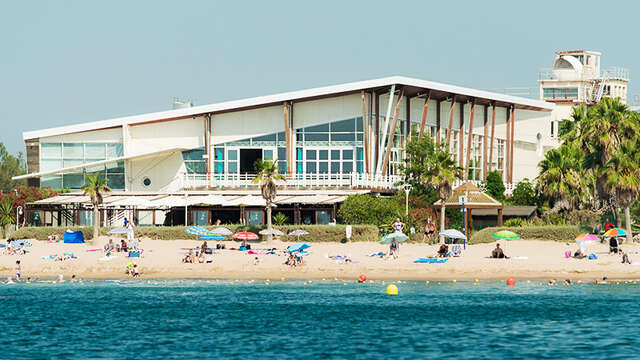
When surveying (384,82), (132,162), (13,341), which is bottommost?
(13,341)

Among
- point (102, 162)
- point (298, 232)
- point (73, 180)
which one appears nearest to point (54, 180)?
point (73, 180)

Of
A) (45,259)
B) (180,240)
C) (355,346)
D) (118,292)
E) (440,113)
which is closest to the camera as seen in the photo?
(355,346)

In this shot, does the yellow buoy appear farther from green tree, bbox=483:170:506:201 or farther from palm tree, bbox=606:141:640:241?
green tree, bbox=483:170:506:201

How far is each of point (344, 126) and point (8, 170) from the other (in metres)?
57.3

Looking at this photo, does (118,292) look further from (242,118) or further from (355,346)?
(242,118)

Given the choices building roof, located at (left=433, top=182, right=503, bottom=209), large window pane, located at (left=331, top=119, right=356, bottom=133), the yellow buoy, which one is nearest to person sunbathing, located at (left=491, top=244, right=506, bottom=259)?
the yellow buoy

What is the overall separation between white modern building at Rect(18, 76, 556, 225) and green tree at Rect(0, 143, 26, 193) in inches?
1631

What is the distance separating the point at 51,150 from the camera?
74.0 metres

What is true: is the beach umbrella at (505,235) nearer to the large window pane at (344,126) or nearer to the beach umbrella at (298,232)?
the beach umbrella at (298,232)

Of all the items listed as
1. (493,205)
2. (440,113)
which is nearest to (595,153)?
(493,205)

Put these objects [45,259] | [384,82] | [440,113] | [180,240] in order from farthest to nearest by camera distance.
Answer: [440,113] < [384,82] < [180,240] < [45,259]

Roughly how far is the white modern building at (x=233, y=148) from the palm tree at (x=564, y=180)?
33.9 feet

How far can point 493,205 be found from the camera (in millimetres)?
64438

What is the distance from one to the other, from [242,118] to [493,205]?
19256mm
